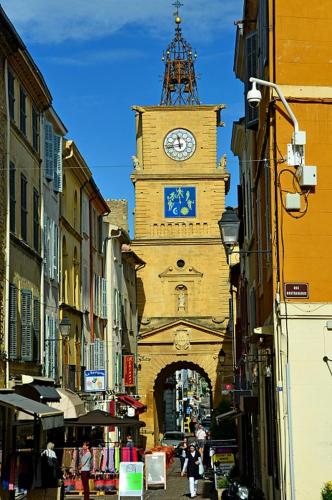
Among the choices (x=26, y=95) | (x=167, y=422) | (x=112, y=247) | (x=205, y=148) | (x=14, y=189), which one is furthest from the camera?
(x=167, y=422)

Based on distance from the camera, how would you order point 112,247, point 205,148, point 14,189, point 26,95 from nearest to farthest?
1. point 14,189
2. point 26,95
3. point 112,247
4. point 205,148

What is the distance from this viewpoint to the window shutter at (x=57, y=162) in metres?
31.0

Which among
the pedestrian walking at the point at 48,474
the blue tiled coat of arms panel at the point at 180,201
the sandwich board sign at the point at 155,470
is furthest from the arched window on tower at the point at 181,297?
the pedestrian walking at the point at 48,474

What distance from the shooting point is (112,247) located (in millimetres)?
49312

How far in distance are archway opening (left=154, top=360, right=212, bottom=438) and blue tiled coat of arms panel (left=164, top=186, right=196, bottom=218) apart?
10935mm

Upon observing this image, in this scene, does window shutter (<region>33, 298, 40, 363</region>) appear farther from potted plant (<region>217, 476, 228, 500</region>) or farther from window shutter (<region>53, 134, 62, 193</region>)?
potted plant (<region>217, 476, 228, 500</region>)

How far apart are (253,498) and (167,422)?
260ft

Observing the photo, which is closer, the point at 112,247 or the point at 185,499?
the point at 185,499

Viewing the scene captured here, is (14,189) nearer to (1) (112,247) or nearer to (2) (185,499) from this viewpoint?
(2) (185,499)

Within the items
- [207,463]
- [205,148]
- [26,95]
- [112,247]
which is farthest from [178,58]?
[26,95]

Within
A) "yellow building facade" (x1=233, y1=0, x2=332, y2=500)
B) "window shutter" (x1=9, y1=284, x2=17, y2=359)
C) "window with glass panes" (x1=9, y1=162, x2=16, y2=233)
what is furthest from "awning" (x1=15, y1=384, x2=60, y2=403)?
"yellow building facade" (x1=233, y1=0, x2=332, y2=500)

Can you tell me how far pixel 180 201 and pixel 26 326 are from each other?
166ft

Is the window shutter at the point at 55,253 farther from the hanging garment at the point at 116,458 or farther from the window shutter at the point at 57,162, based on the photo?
the hanging garment at the point at 116,458

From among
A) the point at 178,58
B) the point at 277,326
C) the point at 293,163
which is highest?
the point at 178,58
